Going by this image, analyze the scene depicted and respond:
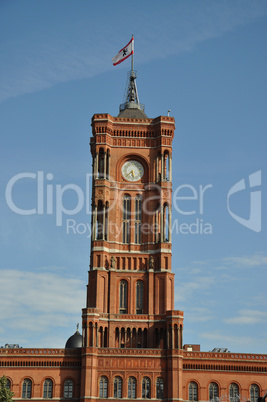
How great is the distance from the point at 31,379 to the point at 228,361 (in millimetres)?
28240

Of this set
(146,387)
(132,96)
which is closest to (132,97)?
(132,96)

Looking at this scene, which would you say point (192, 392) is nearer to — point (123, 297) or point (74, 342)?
point (123, 297)

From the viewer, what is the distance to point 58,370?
100 metres

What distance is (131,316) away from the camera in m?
106

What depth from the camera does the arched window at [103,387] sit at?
98.8 metres

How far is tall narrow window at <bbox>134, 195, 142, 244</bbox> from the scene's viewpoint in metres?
112

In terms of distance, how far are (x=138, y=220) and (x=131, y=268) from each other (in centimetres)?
812

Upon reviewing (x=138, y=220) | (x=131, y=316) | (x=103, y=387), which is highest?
(x=138, y=220)

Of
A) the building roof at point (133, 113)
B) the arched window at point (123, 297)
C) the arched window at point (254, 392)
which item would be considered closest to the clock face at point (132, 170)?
the building roof at point (133, 113)

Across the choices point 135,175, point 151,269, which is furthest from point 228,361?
point 135,175

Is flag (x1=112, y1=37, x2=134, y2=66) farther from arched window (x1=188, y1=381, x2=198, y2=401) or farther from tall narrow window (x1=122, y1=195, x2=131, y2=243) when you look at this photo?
arched window (x1=188, y1=381, x2=198, y2=401)

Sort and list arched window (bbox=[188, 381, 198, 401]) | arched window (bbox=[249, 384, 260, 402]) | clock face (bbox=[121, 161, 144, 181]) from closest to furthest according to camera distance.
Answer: arched window (bbox=[188, 381, 198, 401]) → arched window (bbox=[249, 384, 260, 402]) → clock face (bbox=[121, 161, 144, 181])

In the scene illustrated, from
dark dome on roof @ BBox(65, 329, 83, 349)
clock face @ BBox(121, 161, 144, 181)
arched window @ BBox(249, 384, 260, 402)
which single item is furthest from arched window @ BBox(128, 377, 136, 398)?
dark dome on roof @ BBox(65, 329, 83, 349)

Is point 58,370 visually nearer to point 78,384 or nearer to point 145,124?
point 78,384
